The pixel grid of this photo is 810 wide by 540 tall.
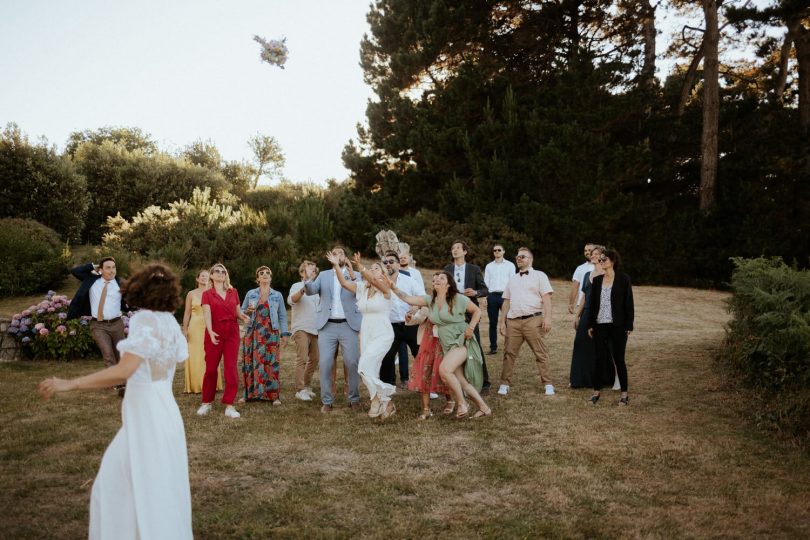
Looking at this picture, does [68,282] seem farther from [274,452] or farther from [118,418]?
[274,452]

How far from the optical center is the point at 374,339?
24.0 ft

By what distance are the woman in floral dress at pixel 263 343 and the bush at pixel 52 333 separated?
14.4ft

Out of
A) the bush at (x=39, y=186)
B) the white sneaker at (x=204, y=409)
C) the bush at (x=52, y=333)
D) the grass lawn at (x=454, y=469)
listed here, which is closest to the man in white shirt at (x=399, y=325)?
the grass lawn at (x=454, y=469)

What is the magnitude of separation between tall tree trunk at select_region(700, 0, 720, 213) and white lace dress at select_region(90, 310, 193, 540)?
23329 mm

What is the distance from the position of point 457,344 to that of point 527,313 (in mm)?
1535

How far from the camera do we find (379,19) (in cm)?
2531

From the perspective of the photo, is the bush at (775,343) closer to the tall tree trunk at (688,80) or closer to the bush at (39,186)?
the tall tree trunk at (688,80)

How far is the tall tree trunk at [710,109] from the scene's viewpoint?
2211cm

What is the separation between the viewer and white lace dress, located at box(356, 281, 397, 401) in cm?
721

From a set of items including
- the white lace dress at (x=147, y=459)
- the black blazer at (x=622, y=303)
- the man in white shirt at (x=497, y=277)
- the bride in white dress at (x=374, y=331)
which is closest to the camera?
the white lace dress at (x=147, y=459)

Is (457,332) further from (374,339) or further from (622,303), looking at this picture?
(622,303)

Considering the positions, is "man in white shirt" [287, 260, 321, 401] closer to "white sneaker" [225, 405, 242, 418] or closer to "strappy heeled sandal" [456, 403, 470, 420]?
"white sneaker" [225, 405, 242, 418]

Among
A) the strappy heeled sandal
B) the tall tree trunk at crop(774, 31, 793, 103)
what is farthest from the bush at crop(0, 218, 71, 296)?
the tall tree trunk at crop(774, 31, 793, 103)

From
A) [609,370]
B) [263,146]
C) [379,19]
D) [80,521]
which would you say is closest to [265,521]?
[80,521]
